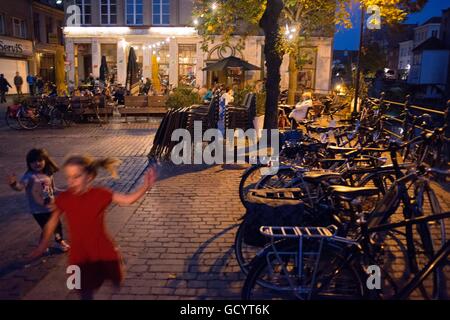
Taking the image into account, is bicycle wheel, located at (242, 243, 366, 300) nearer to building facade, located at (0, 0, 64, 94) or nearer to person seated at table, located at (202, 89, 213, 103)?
person seated at table, located at (202, 89, 213, 103)

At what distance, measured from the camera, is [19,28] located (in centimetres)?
3672

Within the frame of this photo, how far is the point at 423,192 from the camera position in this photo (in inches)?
175

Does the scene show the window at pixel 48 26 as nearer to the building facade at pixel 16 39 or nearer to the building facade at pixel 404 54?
the building facade at pixel 16 39

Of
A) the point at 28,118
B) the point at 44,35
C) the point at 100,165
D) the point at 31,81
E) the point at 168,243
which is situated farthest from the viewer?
the point at 44,35

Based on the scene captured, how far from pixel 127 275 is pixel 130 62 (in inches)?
691

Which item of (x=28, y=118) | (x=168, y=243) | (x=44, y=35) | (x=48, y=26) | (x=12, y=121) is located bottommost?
(x=168, y=243)

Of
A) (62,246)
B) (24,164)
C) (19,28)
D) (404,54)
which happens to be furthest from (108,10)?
(404,54)

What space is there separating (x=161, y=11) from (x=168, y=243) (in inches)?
1190

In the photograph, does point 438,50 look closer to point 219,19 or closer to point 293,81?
point 293,81

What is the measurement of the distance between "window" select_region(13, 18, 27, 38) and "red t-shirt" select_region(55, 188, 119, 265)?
3711 centimetres

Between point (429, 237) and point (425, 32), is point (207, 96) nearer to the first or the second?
point (429, 237)

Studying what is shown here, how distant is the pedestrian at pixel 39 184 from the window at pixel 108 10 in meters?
30.8

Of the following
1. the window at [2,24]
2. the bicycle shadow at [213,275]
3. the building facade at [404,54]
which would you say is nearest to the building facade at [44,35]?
the window at [2,24]
